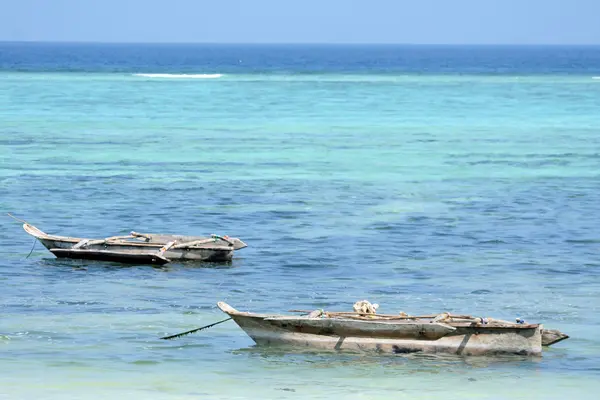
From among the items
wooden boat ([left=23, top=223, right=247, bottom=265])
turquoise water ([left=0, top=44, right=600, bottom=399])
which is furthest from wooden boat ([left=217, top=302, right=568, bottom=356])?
wooden boat ([left=23, top=223, right=247, bottom=265])

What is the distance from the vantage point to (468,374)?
19.3 metres

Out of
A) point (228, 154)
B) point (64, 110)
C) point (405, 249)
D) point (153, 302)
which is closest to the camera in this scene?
point (153, 302)

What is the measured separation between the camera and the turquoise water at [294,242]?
19.4 meters

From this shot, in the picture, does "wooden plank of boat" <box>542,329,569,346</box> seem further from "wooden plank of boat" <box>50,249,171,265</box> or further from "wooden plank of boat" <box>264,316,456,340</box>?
"wooden plank of boat" <box>50,249,171,265</box>

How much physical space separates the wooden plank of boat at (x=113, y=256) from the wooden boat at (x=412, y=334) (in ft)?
23.5

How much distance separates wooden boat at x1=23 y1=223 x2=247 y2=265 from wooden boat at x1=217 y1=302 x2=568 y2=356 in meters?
7.36

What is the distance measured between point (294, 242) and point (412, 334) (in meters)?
11.0

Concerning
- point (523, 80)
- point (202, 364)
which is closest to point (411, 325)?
point (202, 364)

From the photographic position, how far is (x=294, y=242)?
30719mm

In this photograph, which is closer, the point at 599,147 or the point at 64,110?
the point at 599,147

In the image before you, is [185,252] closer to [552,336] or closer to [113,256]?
[113,256]

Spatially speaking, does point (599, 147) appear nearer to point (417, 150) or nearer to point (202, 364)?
point (417, 150)

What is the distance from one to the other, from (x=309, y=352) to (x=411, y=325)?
1.70 m

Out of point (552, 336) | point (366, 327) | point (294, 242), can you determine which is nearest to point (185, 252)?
point (294, 242)
